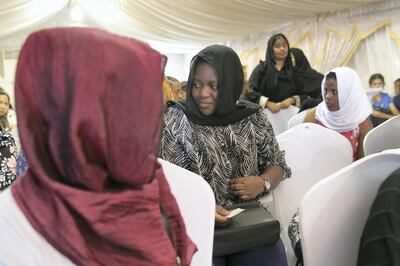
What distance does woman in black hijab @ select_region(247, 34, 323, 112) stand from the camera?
A: 348 centimetres

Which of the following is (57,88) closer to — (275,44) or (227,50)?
(227,50)

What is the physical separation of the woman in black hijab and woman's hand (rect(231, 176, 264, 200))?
2.06 meters

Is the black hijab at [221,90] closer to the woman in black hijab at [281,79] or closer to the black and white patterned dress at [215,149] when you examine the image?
the black and white patterned dress at [215,149]

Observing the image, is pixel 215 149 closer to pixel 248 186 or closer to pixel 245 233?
pixel 248 186

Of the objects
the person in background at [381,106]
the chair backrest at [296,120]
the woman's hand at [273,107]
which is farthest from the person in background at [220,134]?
the person in background at [381,106]

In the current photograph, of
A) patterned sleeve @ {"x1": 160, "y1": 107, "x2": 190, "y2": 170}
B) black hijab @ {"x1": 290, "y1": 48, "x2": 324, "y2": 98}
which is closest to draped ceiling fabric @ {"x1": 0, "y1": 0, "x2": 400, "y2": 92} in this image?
black hijab @ {"x1": 290, "y1": 48, "x2": 324, "y2": 98}

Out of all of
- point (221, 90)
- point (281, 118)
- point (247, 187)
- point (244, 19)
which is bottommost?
→ point (281, 118)

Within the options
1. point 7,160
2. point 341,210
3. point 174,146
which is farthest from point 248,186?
point 7,160

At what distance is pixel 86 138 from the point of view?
607 millimetres

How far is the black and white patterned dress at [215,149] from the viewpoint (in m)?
1.37

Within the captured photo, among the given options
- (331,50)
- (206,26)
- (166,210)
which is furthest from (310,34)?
(166,210)

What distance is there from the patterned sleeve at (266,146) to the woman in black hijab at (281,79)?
1.91 metres

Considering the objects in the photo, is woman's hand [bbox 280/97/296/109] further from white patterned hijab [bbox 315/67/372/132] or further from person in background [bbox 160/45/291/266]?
person in background [bbox 160/45/291/266]

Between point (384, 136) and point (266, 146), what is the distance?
76 cm
